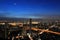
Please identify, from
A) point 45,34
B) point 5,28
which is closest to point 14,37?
point 5,28

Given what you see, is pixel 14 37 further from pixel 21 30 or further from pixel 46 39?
pixel 46 39

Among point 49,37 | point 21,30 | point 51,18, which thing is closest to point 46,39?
point 49,37

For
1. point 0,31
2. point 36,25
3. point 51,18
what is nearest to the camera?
point 0,31

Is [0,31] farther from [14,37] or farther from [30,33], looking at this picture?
[30,33]

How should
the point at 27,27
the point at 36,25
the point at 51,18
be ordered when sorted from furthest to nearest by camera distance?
the point at 51,18
the point at 36,25
the point at 27,27

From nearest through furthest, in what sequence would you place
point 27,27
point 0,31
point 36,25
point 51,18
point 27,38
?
point 0,31 → point 27,38 → point 27,27 → point 36,25 → point 51,18

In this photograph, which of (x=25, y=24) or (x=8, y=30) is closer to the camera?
(x=8, y=30)

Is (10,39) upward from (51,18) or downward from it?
downward

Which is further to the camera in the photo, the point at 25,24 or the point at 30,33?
the point at 25,24

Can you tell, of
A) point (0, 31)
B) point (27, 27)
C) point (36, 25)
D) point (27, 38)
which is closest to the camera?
point (0, 31)
